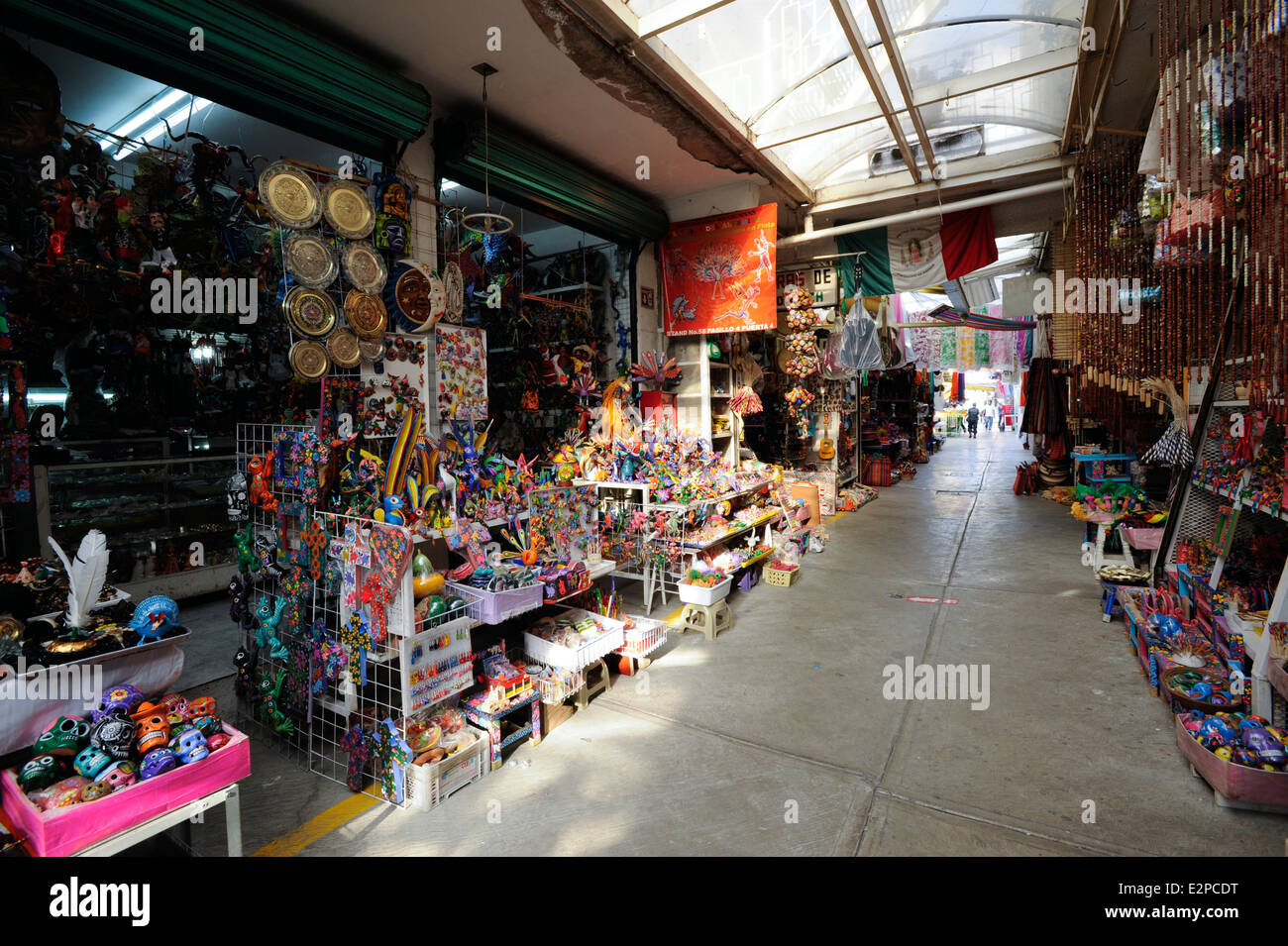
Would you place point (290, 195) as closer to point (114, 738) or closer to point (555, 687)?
point (114, 738)

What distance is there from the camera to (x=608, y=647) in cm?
390

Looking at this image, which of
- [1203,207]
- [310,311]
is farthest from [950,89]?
[310,311]

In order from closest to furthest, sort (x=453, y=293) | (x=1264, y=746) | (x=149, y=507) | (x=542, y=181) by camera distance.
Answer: (x=1264, y=746) → (x=453, y=293) → (x=542, y=181) → (x=149, y=507)

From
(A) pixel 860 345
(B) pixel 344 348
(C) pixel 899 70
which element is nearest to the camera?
(B) pixel 344 348

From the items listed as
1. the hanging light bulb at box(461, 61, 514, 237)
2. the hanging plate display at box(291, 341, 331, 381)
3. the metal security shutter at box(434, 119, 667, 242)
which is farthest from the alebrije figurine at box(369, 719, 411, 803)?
the metal security shutter at box(434, 119, 667, 242)

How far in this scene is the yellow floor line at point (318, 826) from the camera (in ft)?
8.46

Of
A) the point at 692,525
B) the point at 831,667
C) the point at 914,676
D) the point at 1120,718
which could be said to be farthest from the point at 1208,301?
the point at 692,525

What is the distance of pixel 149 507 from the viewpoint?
20.0ft

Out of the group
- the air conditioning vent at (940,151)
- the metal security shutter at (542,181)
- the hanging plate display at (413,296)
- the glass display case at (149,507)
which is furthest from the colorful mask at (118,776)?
the air conditioning vent at (940,151)

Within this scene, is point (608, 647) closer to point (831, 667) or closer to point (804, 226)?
point (831, 667)

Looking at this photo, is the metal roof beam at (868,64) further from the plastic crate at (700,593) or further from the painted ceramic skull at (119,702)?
the painted ceramic skull at (119,702)

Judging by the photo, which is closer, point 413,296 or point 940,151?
point 413,296

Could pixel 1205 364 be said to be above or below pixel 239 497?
above

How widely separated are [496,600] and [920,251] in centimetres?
694
